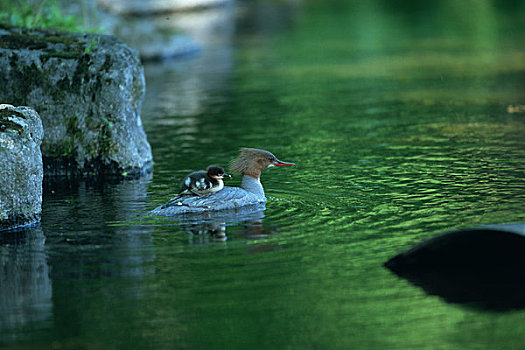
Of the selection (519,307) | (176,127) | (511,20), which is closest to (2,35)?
(176,127)

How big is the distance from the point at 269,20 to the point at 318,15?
264 centimetres

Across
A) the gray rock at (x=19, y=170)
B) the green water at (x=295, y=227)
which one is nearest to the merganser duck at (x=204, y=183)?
the green water at (x=295, y=227)

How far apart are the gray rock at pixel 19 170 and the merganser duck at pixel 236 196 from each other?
54.9 inches

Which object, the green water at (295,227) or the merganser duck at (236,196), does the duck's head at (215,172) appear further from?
the green water at (295,227)

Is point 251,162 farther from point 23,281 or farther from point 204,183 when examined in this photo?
point 23,281

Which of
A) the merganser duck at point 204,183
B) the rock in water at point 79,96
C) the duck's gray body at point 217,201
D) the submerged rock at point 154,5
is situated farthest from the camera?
the submerged rock at point 154,5

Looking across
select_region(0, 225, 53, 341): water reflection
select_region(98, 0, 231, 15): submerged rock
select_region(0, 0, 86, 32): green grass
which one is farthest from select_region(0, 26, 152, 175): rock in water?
select_region(98, 0, 231, 15): submerged rock

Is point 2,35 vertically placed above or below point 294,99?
above

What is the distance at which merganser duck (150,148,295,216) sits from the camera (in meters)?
10.2

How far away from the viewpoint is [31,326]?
22.1 ft

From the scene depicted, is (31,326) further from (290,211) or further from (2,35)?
(2,35)

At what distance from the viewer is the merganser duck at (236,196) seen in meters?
10.2

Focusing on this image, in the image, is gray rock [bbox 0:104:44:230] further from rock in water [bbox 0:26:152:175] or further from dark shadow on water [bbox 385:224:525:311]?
dark shadow on water [bbox 385:224:525:311]

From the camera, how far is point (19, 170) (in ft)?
33.3
